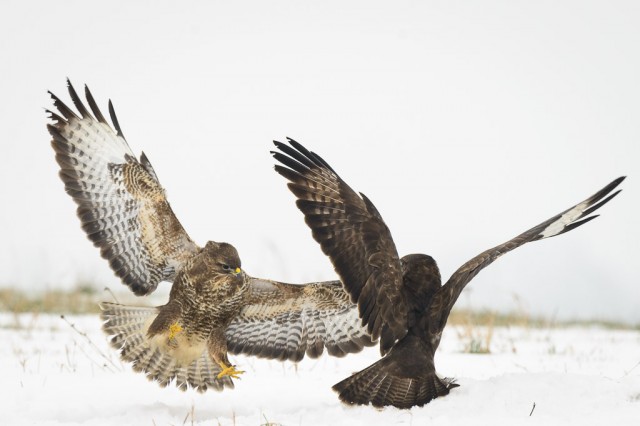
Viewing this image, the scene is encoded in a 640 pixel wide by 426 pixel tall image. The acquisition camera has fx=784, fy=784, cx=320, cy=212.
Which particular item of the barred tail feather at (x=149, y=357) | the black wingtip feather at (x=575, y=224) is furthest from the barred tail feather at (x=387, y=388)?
the black wingtip feather at (x=575, y=224)

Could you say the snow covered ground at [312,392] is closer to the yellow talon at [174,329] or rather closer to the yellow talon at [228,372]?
the yellow talon at [228,372]

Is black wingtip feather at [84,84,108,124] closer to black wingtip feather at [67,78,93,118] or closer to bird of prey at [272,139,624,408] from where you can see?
black wingtip feather at [67,78,93,118]

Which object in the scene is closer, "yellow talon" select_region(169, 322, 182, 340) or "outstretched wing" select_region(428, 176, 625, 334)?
"outstretched wing" select_region(428, 176, 625, 334)

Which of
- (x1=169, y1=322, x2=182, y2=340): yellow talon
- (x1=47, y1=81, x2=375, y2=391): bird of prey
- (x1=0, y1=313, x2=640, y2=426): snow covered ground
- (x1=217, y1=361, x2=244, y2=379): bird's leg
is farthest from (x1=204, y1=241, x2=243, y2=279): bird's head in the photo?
(x1=0, y1=313, x2=640, y2=426): snow covered ground

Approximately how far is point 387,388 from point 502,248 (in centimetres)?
126

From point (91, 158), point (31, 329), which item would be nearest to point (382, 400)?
point (91, 158)

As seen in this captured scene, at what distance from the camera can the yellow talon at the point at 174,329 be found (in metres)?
6.04

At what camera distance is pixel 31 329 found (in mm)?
9719

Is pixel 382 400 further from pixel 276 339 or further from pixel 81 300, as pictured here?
pixel 81 300

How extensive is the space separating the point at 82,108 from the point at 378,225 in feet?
9.01

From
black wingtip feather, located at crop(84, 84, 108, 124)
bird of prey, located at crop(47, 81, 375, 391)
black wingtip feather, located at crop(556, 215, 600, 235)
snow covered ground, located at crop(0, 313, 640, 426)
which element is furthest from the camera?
black wingtip feather, located at crop(84, 84, 108, 124)

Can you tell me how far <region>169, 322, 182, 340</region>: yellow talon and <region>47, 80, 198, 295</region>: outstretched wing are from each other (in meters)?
0.51

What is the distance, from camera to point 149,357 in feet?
20.5

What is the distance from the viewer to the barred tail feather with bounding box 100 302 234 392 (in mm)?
6242
